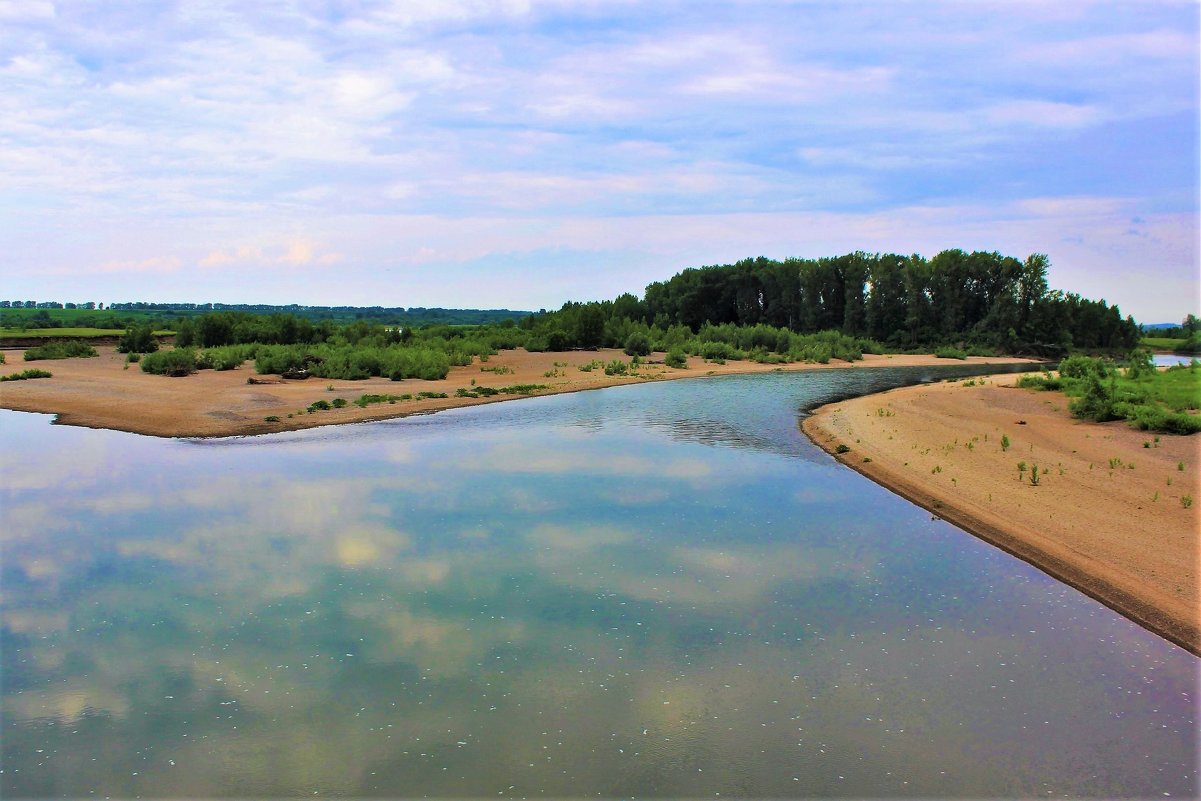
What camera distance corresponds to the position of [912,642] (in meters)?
8.69

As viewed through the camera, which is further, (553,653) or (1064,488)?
(1064,488)

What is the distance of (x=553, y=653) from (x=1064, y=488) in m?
10.9

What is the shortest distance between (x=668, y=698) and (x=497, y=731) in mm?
1605

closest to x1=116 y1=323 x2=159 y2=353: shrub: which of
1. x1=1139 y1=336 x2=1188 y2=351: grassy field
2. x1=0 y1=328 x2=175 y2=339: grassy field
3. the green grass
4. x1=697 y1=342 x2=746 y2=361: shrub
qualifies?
x1=0 y1=328 x2=175 y2=339: grassy field

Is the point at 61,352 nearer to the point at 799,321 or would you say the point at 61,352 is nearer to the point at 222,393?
the point at 222,393

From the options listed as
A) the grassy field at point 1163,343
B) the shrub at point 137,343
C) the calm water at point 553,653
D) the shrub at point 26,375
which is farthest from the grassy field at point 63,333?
the grassy field at point 1163,343

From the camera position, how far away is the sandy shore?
33.5ft

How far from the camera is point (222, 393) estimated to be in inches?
1146

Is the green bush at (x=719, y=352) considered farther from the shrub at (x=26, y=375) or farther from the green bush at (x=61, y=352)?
the green bush at (x=61, y=352)

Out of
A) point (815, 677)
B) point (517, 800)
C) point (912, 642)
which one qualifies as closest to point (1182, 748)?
point (912, 642)

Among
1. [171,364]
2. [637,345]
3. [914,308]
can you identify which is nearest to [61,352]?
[171,364]

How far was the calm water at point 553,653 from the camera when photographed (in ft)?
21.1

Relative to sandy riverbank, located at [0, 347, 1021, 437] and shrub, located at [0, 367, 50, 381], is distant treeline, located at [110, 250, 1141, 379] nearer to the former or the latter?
sandy riverbank, located at [0, 347, 1021, 437]

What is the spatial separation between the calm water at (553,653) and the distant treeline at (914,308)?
43.8 metres
